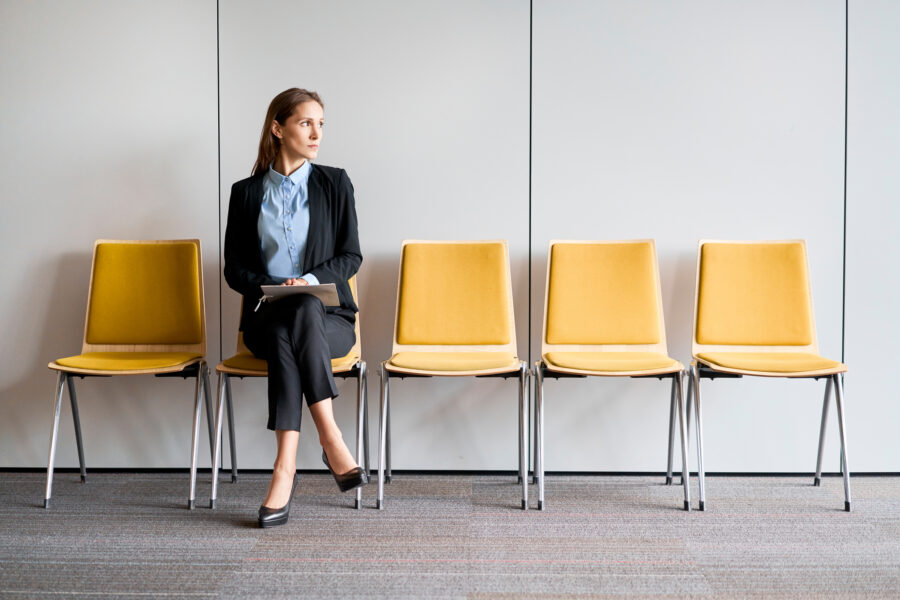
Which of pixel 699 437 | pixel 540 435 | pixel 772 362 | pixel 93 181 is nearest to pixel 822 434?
pixel 772 362

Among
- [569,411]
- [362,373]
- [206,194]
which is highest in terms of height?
[206,194]

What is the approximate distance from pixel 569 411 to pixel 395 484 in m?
0.82

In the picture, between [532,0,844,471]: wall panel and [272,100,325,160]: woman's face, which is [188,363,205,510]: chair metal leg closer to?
[272,100,325,160]: woman's face

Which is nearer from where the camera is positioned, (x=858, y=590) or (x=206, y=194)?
(x=858, y=590)

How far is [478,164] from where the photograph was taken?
10.5 ft

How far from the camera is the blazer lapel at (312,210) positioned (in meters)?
2.79

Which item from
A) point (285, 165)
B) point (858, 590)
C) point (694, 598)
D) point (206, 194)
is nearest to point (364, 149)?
point (285, 165)

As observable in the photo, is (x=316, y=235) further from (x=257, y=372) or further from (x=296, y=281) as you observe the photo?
(x=257, y=372)

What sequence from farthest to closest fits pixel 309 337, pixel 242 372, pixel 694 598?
pixel 242 372 < pixel 309 337 < pixel 694 598

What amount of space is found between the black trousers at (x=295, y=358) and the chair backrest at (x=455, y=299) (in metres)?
0.54

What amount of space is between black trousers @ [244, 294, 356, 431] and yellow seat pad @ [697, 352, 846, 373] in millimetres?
1419

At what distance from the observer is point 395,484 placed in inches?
120

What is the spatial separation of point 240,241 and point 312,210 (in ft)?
1.03

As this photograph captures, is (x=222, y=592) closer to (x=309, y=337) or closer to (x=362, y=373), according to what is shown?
(x=309, y=337)
